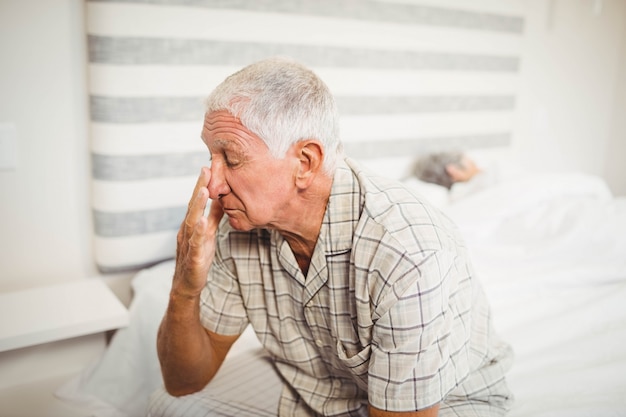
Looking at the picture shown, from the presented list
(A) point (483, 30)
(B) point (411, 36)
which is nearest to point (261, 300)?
(B) point (411, 36)

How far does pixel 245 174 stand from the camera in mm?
969

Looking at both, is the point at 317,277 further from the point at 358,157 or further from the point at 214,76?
the point at 358,157

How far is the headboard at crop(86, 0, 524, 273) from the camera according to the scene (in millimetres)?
1587

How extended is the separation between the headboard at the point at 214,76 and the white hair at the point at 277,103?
730 mm

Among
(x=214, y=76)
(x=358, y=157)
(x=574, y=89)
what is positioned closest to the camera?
(x=214, y=76)

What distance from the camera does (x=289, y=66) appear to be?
957mm

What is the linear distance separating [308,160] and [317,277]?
0.20 meters

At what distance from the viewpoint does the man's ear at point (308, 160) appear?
96cm

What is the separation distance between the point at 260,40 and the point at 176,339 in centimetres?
103

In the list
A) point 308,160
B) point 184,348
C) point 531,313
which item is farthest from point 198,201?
point 531,313

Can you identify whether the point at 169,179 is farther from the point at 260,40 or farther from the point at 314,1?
the point at 314,1

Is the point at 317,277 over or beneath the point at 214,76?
beneath

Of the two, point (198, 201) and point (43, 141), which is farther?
point (43, 141)

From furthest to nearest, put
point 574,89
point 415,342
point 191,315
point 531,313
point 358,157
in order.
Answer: point 574,89
point 358,157
point 531,313
point 191,315
point 415,342
